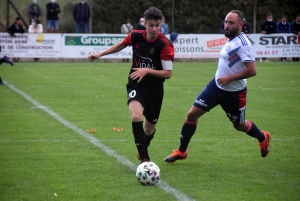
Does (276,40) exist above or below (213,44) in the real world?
above

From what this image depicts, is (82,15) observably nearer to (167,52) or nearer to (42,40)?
(42,40)

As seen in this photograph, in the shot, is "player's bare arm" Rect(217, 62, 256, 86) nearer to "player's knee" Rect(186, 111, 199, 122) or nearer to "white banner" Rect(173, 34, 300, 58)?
"player's knee" Rect(186, 111, 199, 122)

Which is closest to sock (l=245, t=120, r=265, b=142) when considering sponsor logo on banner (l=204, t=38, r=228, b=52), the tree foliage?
sponsor logo on banner (l=204, t=38, r=228, b=52)

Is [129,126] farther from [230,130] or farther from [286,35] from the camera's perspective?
[286,35]

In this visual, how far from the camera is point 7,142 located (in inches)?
361

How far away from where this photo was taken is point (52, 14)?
96.5 feet

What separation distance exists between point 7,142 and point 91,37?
18523mm

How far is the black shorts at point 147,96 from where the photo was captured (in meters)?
7.33

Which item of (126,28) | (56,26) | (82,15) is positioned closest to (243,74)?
(82,15)

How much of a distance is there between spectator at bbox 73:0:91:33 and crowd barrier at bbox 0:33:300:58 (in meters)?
2.42

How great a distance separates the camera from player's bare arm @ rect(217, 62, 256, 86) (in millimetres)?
7230

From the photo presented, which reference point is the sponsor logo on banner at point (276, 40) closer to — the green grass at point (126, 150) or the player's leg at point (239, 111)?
the green grass at point (126, 150)

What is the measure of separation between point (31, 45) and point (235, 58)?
2076 centimetres

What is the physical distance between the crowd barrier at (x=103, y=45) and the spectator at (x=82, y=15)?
2416 millimetres
